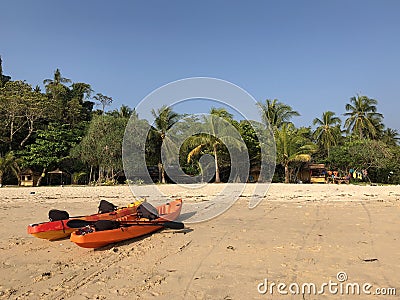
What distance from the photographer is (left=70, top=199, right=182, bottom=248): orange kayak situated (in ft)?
20.7

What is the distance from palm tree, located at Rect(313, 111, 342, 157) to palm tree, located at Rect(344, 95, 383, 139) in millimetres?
3632

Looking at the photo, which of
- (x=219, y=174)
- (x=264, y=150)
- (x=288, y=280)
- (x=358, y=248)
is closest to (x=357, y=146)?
(x=264, y=150)

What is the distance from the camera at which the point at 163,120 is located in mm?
31547

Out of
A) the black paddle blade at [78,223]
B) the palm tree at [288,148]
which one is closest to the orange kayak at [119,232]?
the black paddle blade at [78,223]

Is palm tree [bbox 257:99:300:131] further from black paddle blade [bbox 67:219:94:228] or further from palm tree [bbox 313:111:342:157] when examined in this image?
black paddle blade [bbox 67:219:94:228]

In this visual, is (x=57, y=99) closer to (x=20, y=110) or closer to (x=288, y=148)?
(x=20, y=110)

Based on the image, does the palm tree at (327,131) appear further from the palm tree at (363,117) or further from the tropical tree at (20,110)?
the tropical tree at (20,110)

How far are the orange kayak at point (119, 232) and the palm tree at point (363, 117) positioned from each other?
38160 mm

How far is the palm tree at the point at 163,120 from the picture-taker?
3134cm

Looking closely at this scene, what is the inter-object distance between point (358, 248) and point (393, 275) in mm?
1575

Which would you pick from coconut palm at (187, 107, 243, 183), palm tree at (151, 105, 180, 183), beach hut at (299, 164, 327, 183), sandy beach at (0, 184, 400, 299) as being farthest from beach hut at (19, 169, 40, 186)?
beach hut at (299, 164, 327, 183)

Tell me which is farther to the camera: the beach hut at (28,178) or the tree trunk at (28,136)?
the tree trunk at (28,136)

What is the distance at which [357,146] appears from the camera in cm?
3156

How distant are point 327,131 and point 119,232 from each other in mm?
36195
